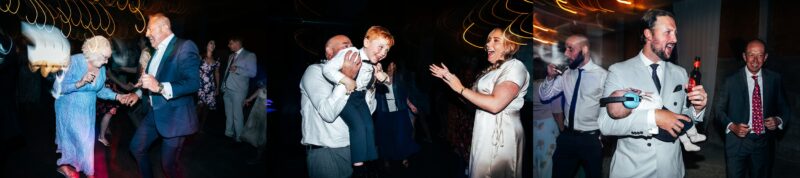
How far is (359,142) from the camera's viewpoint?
532 cm

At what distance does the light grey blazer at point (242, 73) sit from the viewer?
548cm

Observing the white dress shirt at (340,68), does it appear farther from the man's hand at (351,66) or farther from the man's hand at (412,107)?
the man's hand at (412,107)

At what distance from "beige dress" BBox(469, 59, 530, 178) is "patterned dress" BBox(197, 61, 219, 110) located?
232 centimetres

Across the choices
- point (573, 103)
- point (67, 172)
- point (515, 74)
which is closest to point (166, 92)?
point (67, 172)

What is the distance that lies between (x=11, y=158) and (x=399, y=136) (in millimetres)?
3377

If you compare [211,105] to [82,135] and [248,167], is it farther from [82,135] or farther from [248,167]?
[82,135]

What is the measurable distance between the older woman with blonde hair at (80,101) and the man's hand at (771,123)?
16.5ft

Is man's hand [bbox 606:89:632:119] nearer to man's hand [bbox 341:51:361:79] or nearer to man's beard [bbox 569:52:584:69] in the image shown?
man's beard [bbox 569:52:584:69]

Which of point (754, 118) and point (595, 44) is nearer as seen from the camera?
point (754, 118)

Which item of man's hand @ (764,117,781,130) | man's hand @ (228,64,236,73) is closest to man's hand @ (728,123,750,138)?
man's hand @ (764,117,781,130)

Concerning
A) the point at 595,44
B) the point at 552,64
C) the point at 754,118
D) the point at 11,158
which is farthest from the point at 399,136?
the point at 11,158

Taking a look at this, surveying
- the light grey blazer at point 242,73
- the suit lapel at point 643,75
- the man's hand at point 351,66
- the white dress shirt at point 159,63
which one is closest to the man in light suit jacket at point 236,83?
the light grey blazer at point 242,73

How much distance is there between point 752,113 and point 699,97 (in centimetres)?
38

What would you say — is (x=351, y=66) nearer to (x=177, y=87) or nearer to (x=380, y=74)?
(x=380, y=74)
